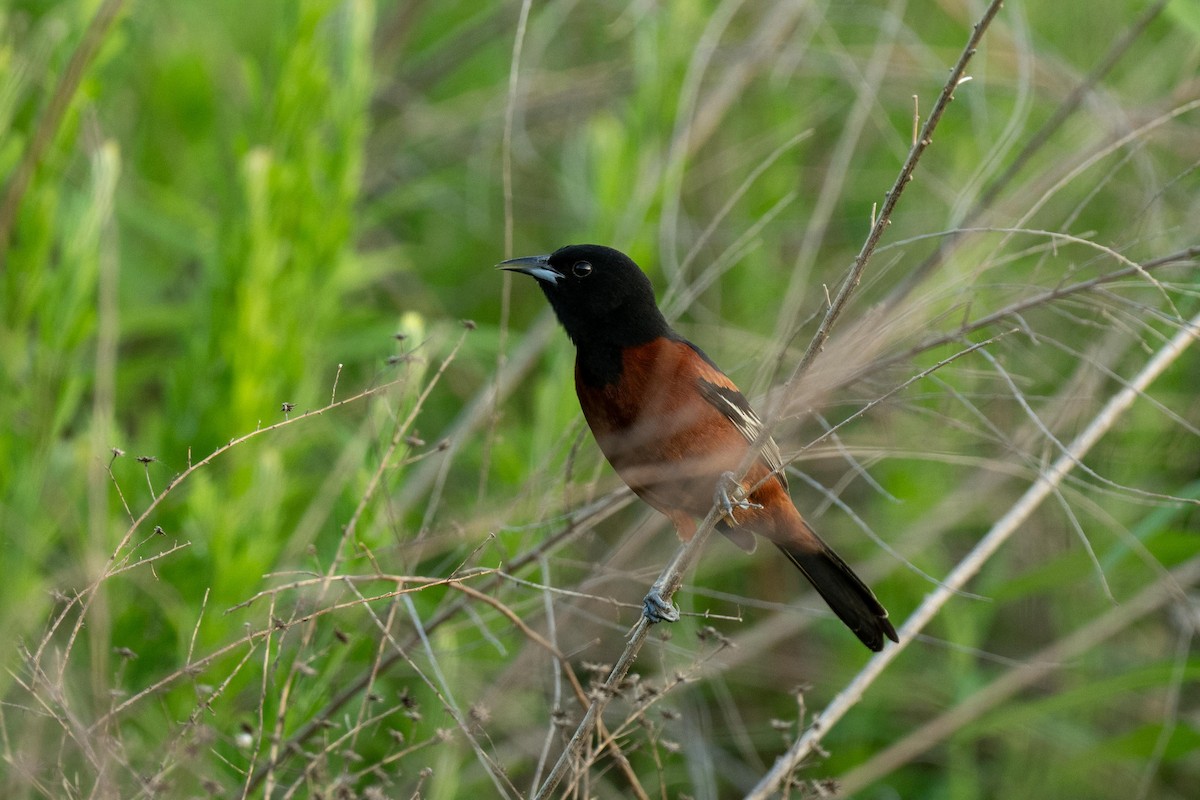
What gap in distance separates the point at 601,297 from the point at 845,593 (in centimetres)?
111

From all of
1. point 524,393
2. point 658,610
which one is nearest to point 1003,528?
point 658,610

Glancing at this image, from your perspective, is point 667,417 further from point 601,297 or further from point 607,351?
point 601,297

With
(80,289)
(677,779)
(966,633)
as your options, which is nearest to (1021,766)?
(966,633)

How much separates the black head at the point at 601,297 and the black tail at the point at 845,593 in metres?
0.80

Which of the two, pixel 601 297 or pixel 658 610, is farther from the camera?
pixel 601 297

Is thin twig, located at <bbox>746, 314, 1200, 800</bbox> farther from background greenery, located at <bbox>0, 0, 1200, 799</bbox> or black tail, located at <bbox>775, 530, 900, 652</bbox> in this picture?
black tail, located at <bbox>775, 530, 900, 652</bbox>

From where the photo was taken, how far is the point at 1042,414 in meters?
4.04

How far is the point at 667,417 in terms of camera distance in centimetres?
333

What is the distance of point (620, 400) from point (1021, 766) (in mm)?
2119

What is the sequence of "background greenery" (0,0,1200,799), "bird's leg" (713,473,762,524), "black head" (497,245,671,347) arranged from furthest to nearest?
"black head" (497,245,671,347) → "background greenery" (0,0,1200,799) → "bird's leg" (713,473,762,524)

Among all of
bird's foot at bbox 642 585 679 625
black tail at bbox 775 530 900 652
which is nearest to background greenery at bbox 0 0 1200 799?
bird's foot at bbox 642 585 679 625

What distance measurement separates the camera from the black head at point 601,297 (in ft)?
11.6

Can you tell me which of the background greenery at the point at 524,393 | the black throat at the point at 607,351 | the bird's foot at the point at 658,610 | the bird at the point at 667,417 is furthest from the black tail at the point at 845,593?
the black throat at the point at 607,351

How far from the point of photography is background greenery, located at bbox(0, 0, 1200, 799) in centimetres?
266
